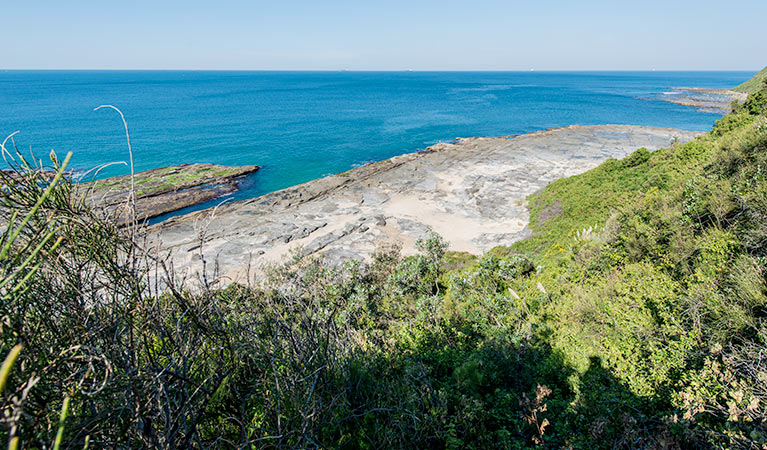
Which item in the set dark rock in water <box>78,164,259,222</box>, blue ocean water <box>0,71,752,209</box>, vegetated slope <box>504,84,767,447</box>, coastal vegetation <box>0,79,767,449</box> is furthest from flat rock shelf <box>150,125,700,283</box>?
vegetated slope <box>504,84,767,447</box>

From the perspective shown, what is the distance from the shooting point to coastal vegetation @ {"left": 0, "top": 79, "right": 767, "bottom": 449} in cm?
289

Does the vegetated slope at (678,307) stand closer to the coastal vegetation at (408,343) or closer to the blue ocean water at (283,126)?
the coastal vegetation at (408,343)

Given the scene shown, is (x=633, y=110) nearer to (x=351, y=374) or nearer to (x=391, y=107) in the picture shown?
(x=391, y=107)

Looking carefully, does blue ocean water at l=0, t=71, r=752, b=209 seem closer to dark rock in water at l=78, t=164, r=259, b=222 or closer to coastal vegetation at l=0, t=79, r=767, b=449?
dark rock in water at l=78, t=164, r=259, b=222

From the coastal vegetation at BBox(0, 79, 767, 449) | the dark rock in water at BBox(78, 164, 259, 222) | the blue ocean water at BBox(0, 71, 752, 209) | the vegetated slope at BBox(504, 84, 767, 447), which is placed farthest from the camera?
the blue ocean water at BBox(0, 71, 752, 209)

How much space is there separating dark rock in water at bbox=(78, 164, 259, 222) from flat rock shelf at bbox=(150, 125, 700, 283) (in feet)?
13.3

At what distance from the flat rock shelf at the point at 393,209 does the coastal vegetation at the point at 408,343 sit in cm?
974

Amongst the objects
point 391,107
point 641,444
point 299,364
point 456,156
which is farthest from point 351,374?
point 391,107

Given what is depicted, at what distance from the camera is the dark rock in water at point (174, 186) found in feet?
101

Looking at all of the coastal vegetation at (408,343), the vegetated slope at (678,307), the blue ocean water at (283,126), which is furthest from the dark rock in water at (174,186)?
the vegetated slope at (678,307)

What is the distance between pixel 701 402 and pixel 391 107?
9295cm

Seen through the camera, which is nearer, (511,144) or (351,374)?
(351,374)

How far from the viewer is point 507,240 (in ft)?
76.2

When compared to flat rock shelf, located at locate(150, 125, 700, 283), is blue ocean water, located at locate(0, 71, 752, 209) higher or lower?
higher
